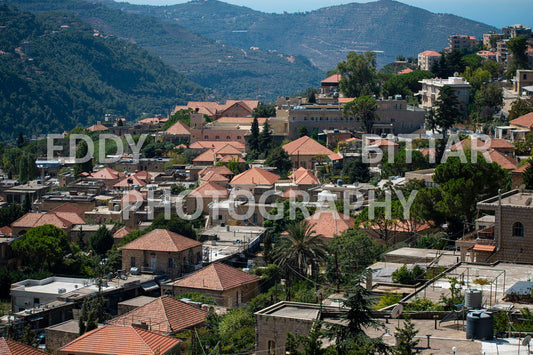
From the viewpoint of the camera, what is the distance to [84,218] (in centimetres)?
4956

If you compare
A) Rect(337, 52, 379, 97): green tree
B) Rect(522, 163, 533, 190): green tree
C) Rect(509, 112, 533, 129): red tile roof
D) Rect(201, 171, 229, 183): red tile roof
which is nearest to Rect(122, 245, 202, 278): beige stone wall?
Rect(522, 163, 533, 190): green tree

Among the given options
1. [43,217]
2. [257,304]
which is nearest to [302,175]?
[43,217]

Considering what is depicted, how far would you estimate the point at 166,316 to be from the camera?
27.2 meters

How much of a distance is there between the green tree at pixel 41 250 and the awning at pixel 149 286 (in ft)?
22.4

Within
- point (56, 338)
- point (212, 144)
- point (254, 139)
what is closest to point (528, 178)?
point (56, 338)

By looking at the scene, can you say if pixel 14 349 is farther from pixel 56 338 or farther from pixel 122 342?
pixel 56 338

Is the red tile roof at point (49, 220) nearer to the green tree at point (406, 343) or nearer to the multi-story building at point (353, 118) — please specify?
the multi-story building at point (353, 118)

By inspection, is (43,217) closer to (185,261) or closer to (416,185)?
(185,261)

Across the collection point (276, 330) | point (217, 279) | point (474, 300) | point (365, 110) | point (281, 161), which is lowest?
point (217, 279)

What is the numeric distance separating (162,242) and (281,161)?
18560mm

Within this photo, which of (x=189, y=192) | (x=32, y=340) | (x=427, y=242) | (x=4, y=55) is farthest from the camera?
(x=4, y=55)

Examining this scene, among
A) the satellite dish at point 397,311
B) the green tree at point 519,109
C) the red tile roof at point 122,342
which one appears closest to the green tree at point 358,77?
the green tree at point 519,109

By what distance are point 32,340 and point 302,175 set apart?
23.7 meters

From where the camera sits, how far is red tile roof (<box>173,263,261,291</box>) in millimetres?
31594
